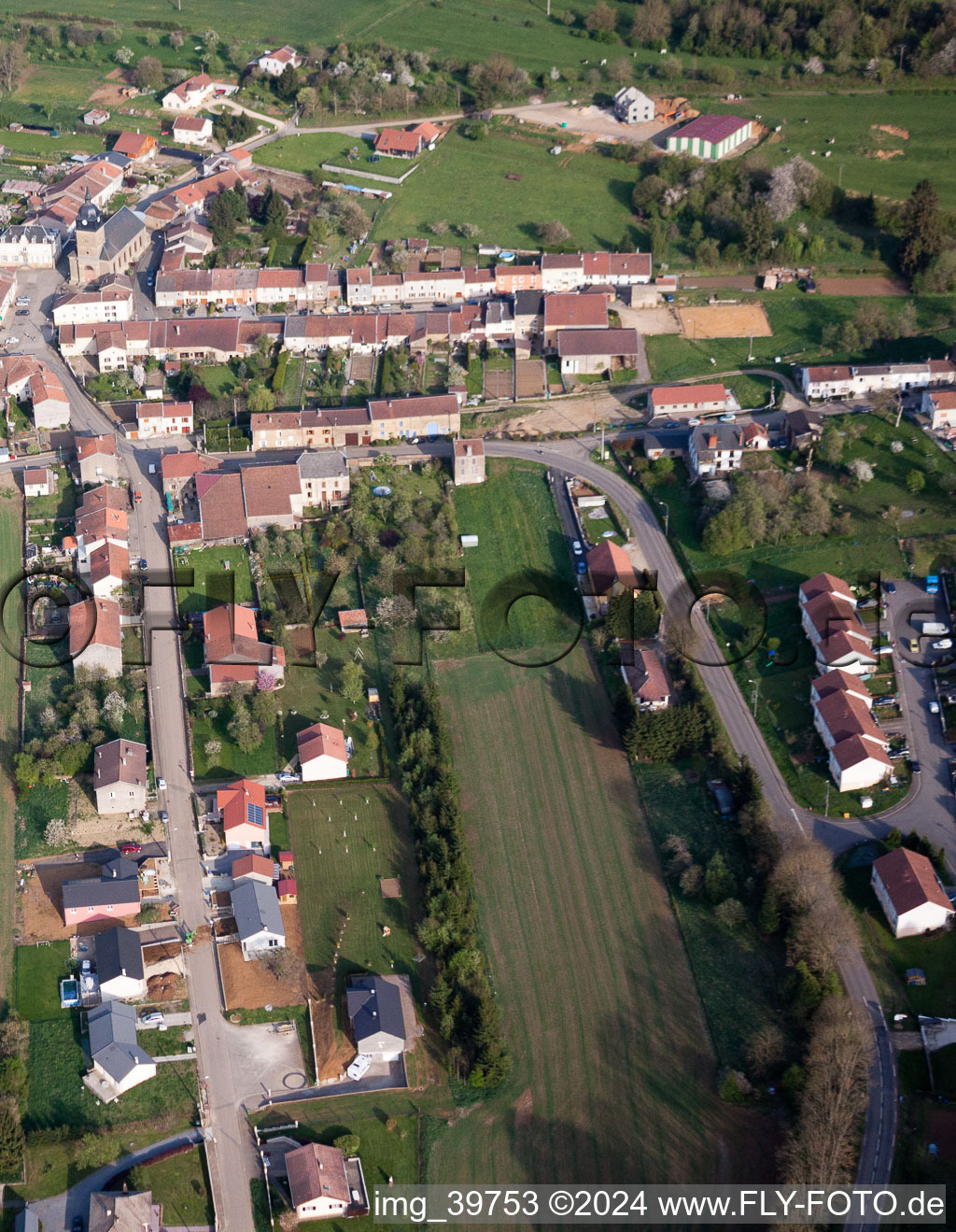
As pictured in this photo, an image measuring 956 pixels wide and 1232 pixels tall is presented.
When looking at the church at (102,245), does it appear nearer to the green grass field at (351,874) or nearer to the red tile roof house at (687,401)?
the red tile roof house at (687,401)

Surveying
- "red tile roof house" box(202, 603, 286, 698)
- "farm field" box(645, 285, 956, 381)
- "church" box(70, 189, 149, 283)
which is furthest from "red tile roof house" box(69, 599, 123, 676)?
"farm field" box(645, 285, 956, 381)

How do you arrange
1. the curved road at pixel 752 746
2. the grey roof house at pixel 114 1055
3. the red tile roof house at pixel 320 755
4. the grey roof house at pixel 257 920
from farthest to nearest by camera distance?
the red tile roof house at pixel 320 755 < the grey roof house at pixel 257 920 < the grey roof house at pixel 114 1055 < the curved road at pixel 752 746

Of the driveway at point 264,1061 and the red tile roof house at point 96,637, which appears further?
the red tile roof house at point 96,637

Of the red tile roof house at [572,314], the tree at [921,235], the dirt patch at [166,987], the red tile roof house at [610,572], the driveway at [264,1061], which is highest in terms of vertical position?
the tree at [921,235]

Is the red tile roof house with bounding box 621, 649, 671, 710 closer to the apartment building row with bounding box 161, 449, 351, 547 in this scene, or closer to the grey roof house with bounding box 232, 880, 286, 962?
the grey roof house with bounding box 232, 880, 286, 962

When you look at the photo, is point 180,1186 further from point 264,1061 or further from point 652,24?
point 652,24

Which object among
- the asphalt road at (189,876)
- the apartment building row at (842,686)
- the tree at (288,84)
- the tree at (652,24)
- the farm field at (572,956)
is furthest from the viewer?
the tree at (652,24)

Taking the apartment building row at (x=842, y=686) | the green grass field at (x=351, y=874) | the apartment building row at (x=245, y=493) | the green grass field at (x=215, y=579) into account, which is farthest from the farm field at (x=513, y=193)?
the green grass field at (x=351, y=874)

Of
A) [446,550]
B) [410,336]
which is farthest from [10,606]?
[410,336]
